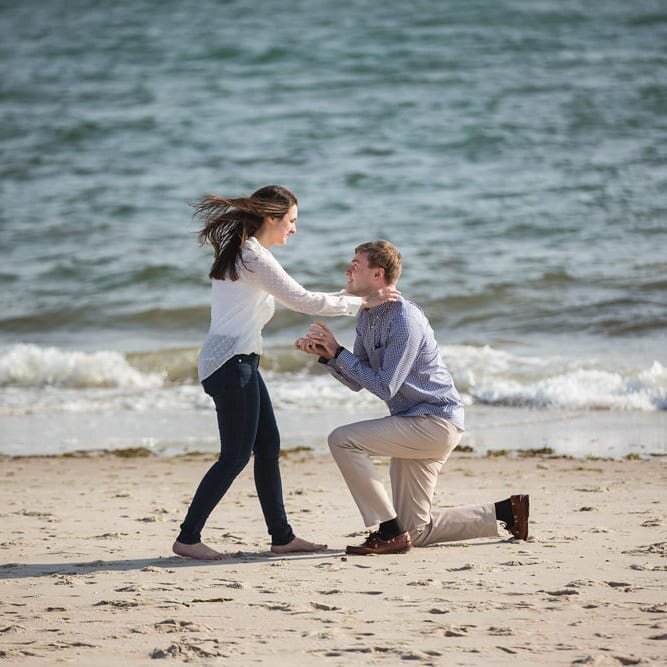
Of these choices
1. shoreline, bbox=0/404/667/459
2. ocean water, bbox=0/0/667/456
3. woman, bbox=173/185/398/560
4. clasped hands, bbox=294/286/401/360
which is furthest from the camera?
ocean water, bbox=0/0/667/456

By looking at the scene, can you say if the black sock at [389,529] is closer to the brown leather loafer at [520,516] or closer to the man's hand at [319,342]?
the brown leather loafer at [520,516]

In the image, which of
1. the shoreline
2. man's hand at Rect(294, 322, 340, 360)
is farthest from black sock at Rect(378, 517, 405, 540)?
the shoreline

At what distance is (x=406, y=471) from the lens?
17.1 feet

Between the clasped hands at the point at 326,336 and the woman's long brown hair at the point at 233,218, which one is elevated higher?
the woman's long brown hair at the point at 233,218

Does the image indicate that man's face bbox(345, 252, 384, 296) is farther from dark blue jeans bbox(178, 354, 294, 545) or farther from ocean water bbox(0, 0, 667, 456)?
ocean water bbox(0, 0, 667, 456)

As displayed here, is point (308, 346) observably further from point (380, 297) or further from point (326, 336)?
point (380, 297)

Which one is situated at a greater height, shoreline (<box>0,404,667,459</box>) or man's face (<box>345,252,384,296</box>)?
man's face (<box>345,252,384,296</box>)

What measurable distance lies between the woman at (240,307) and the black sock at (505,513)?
42.8 inches

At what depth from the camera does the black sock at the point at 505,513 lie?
5223 millimetres

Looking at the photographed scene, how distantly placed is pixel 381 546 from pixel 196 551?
794 mm

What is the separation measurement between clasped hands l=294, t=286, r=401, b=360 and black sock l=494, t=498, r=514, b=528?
1.04m

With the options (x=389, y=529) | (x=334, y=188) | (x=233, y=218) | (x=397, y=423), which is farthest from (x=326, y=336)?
(x=334, y=188)

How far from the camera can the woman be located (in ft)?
16.0

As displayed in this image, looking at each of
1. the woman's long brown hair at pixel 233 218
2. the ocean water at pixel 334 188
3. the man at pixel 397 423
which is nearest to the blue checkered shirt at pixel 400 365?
the man at pixel 397 423
